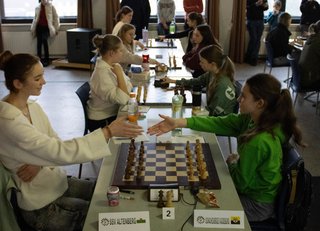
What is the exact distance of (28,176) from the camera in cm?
187

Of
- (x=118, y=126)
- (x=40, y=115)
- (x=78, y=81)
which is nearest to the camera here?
(x=118, y=126)

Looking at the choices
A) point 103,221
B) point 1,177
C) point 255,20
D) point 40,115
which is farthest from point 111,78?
point 255,20

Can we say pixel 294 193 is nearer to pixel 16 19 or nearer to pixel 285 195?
pixel 285 195

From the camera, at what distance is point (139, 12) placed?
7039mm

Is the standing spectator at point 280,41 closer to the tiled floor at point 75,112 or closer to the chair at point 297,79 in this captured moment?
the tiled floor at point 75,112

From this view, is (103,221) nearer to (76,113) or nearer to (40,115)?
(40,115)

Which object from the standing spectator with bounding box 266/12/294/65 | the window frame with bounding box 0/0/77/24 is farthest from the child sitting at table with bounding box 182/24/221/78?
the window frame with bounding box 0/0/77/24

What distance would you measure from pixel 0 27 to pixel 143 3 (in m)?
2.78

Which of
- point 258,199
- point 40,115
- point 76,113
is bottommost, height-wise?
point 76,113

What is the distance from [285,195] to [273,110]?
16.3 inches

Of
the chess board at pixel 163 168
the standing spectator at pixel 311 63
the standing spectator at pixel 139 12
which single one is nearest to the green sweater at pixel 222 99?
the chess board at pixel 163 168

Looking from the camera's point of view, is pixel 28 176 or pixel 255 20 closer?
pixel 28 176

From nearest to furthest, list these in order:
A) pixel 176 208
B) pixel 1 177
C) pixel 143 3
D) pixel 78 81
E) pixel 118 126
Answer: pixel 176 208, pixel 1 177, pixel 118 126, pixel 78 81, pixel 143 3

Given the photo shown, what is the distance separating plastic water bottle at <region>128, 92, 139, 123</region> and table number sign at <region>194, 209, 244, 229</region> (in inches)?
41.9
